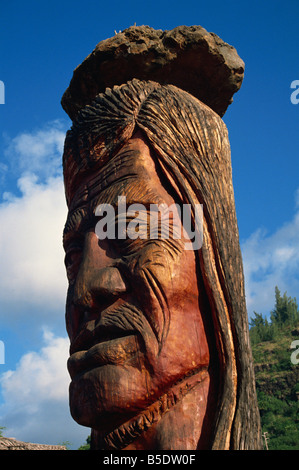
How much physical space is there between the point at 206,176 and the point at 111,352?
139cm

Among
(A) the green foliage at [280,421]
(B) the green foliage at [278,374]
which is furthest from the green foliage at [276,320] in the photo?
Result: (A) the green foliage at [280,421]

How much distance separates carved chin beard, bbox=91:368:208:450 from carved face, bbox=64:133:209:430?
0.04 metres

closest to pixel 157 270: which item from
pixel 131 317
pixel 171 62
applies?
pixel 131 317

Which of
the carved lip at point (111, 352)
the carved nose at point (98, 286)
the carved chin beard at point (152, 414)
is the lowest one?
the carved chin beard at point (152, 414)

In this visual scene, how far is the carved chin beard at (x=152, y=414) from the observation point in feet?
8.42

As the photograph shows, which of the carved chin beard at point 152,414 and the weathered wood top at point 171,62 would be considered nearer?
the carved chin beard at point 152,414

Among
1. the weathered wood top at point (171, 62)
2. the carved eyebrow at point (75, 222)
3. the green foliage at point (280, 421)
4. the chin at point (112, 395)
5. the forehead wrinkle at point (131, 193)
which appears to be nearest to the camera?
the chin at point (112, 395)

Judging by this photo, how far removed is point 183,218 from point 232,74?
167 cm

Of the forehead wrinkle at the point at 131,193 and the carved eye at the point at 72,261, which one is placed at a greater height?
the forehead wrinkle at the point at 131,193

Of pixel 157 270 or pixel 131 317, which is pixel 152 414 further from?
pixel 157 270

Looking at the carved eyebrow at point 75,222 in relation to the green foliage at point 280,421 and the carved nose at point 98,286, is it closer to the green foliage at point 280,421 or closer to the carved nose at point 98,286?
the carved nose at point 98,286

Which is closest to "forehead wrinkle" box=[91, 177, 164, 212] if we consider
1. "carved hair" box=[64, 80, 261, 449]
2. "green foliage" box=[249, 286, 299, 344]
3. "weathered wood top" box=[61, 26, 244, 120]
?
"carved hair" box=[64, 80, 261, 449]

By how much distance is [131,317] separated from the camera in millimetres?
2711

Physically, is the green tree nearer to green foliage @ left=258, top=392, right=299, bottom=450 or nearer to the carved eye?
green foliage @ left=258, top=392, right=299, bottom=450
